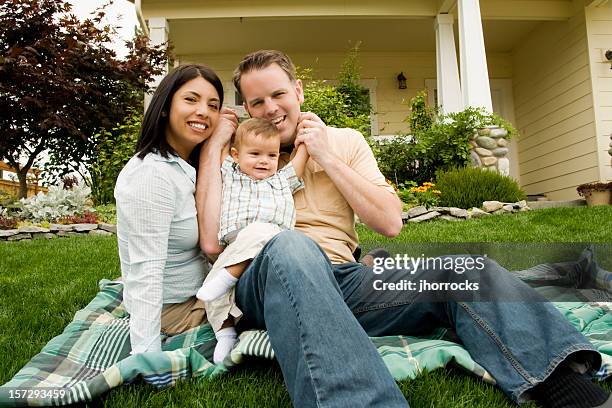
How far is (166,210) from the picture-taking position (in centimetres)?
182

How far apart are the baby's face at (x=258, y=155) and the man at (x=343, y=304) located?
4.6 inches

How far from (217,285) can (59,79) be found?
21.2ft

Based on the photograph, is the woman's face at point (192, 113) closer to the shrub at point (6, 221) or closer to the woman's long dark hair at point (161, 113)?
the woman's long dark hair at point (161, 113)

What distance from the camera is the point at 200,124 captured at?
204cm

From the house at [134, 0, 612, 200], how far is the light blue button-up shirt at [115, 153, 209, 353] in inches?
261

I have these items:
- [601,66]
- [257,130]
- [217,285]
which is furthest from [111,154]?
[601,66]

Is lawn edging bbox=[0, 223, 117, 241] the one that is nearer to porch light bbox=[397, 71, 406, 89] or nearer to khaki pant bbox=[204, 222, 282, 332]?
khaki pant bbox=[204, 222, 282, 332]

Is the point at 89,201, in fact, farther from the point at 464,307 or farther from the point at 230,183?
the point at 464,307

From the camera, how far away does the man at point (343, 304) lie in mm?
1329

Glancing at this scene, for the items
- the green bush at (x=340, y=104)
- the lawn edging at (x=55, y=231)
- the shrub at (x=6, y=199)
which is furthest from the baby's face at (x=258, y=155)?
the shrub at (x=6, y=199)

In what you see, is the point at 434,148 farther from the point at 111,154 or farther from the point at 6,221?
the point at 6,221

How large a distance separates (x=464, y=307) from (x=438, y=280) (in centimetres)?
12

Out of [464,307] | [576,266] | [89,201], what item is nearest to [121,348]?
[464,307]

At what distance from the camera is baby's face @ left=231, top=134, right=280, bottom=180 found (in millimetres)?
2012
